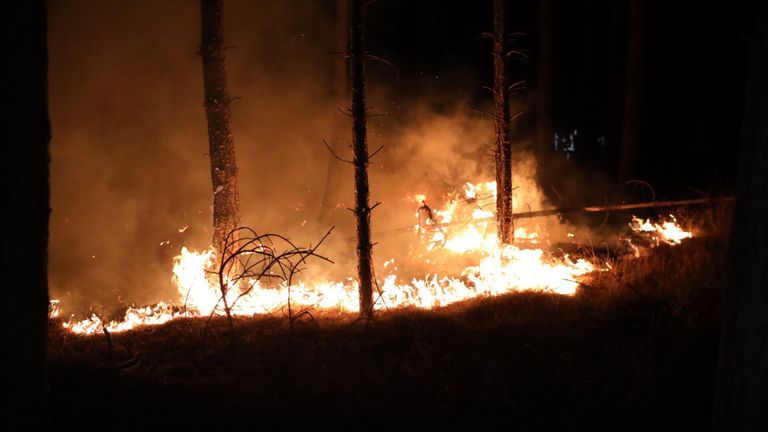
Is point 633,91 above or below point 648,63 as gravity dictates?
below

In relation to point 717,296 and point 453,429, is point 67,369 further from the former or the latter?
point 717,296

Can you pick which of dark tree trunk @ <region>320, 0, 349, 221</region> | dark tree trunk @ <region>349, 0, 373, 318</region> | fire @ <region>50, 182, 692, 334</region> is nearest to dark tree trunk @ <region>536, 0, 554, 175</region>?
dark tree trunk @ <region>320, 0, 349, 221</region>

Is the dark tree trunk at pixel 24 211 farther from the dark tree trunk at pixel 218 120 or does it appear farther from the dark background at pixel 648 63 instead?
the dark background at pixel 648 63

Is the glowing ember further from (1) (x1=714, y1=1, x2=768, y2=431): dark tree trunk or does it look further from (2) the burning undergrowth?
(1) (x1=714, y1=1, x2=768, y2=431): dark tree trunk

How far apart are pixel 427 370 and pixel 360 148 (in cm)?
309

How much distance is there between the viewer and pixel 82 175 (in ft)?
52.5

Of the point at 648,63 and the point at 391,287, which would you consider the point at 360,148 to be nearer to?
the point at 391,287

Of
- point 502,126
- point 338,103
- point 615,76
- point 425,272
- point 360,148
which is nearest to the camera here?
point 360,148

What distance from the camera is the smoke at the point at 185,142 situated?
1537 cm

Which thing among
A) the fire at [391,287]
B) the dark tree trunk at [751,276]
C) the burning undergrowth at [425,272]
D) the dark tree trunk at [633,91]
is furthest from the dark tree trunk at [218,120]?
the dark tree trunk at [633,91]

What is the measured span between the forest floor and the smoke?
279 inches

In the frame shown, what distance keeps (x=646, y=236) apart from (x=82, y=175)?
47.0ft

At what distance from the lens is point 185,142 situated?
16.8 metres

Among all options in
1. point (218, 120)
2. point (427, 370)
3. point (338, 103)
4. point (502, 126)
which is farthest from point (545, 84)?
point (427, 370)
